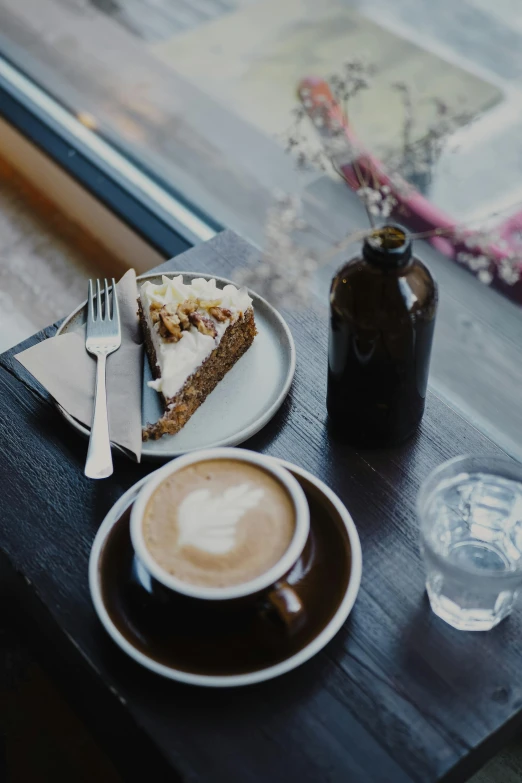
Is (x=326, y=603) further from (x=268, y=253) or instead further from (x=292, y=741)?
(x=268, y=253)

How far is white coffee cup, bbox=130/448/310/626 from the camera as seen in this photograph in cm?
79

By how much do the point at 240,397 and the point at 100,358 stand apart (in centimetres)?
19

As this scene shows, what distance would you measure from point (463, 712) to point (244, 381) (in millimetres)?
489

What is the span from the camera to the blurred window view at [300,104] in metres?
1.48

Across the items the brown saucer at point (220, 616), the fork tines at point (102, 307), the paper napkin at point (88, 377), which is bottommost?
the brown saucer at point (220, 616)

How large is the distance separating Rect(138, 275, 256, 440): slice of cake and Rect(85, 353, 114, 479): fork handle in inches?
2.0

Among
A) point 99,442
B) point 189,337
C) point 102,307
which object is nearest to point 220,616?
point 99,442

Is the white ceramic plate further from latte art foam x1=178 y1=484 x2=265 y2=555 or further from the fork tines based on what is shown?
latte art foam x1=178 y1=484 x2=265 y2=555

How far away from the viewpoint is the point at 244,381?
3.66 ft

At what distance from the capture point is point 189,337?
109 centimetres

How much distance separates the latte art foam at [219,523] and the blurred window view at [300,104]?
354mm

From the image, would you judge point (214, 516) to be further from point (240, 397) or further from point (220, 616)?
point (240, 397)

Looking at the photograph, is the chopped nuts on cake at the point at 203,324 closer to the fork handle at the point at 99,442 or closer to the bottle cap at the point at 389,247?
the fork handle at the point at 99,442

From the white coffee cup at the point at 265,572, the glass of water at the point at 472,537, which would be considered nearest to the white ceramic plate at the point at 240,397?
the white coffee cup at the point at 265,572
